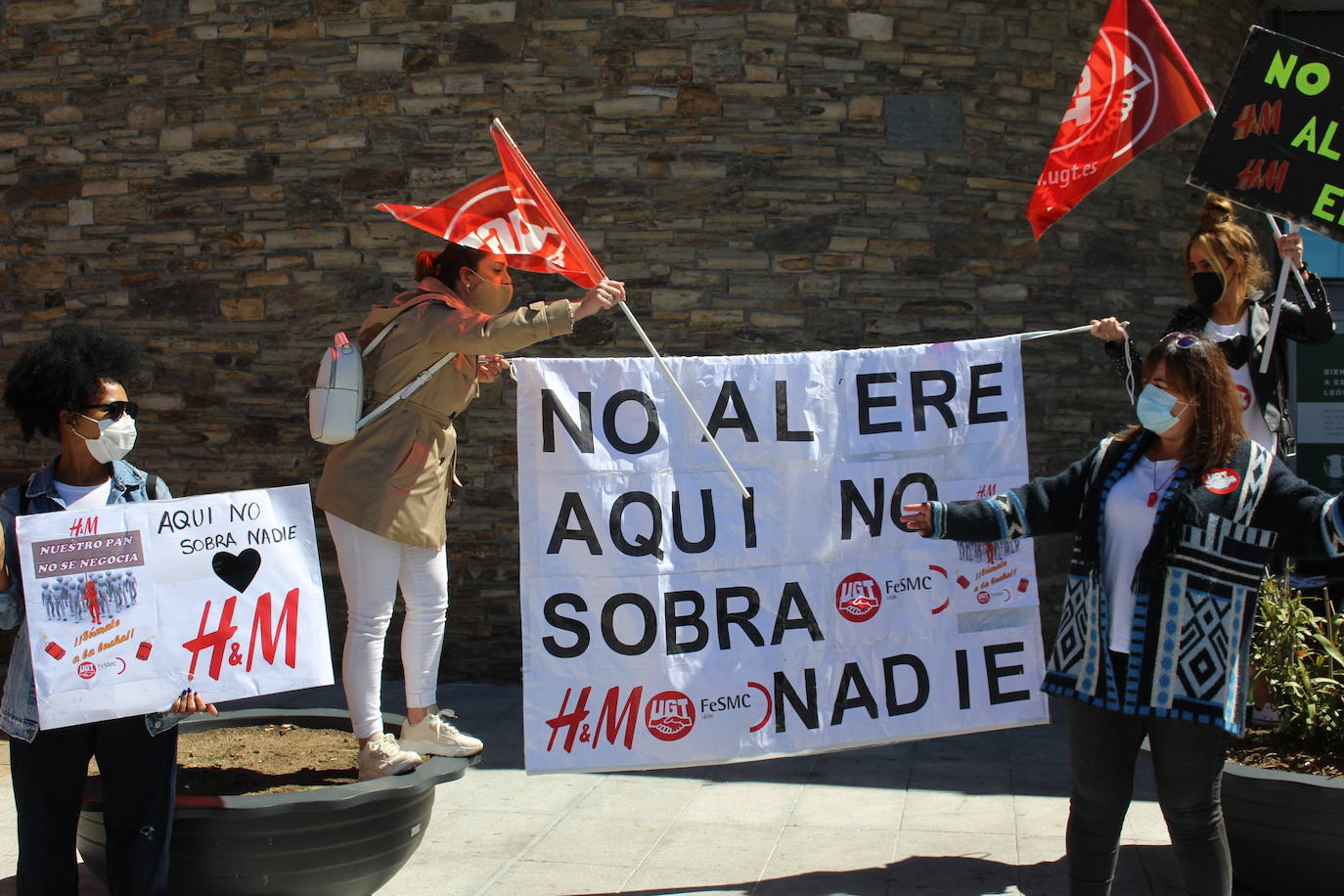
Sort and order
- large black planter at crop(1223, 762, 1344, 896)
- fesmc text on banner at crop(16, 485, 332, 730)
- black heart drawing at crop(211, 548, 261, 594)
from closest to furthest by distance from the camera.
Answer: fesmc text on banner at crop(16, 485, 332, 730) < black heart drawing at crop(211, 548, 261, 594) < large black planter at crop(1223, 762, 1344, 896)

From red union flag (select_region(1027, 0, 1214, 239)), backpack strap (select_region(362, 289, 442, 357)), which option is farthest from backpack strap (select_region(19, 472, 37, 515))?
red union flag (select_region(1027, 0, 1214, 239))

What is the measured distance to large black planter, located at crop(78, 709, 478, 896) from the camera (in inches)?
133

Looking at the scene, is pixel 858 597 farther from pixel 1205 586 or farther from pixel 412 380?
pixel 412 380

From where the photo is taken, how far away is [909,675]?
12.9 ft

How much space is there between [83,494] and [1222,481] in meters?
2.89

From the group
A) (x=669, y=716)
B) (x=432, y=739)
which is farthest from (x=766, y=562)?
(x=432, y=739)

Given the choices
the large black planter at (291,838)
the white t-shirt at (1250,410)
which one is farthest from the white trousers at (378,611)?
the white t-shirt at (1250,410)

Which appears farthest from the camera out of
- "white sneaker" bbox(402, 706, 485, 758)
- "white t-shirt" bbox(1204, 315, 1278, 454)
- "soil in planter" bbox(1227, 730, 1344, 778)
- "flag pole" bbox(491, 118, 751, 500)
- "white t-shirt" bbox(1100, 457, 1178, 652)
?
"white t-shirt" bbox(1204, 315, 1278, 454)

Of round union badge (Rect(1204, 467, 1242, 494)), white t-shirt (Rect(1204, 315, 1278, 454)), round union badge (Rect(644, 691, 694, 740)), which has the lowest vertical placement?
round union badge (Rect(644, 691, 694, 740))

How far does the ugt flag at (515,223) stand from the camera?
388 centimetres

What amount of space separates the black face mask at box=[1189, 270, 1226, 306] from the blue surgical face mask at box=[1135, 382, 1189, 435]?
44.6 inches

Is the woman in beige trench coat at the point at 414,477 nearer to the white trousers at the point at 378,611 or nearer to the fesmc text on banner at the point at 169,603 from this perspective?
the white trousers at the point at 378,611

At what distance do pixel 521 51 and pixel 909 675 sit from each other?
15.1ft

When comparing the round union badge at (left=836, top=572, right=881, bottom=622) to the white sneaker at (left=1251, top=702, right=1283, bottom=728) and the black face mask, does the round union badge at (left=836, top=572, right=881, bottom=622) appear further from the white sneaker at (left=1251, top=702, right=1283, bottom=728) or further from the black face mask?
Answer: the black face mask
